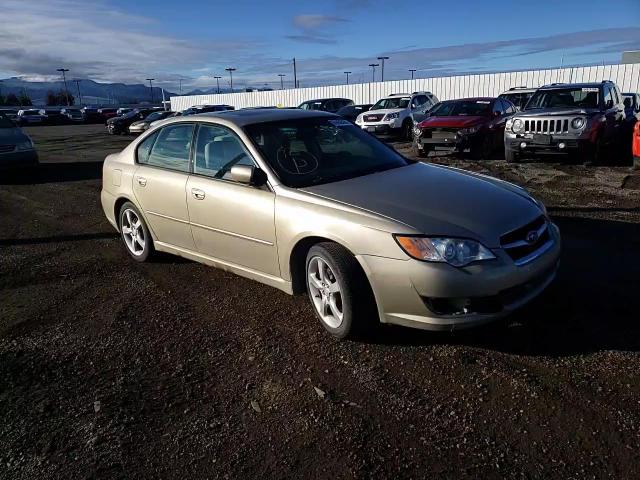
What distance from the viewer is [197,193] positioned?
14.1 ft

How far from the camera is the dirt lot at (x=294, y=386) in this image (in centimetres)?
241

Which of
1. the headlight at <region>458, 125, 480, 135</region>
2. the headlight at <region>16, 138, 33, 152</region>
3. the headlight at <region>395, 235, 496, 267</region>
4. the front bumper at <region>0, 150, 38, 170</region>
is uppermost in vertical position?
→ the headlight at <region>458, 125, 480, 135</region>

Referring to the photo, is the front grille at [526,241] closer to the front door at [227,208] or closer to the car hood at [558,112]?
the front door at [227,208]

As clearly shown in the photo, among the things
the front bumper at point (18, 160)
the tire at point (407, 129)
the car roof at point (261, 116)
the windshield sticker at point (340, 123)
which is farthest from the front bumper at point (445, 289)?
the tire at point (407, 129)

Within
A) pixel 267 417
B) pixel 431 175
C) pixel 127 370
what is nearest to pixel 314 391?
pixel 267 417

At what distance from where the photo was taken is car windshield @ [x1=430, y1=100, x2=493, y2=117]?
517 inches

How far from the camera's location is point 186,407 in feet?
9.45

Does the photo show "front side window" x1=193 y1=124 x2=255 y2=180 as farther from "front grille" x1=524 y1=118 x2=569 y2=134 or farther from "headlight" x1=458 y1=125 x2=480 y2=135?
"headlight" x1=458 y1=125 x2=480 y2=135

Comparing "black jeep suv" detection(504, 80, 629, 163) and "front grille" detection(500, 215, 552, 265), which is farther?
"black jeep suv" detection(504, 80, 629, 163)

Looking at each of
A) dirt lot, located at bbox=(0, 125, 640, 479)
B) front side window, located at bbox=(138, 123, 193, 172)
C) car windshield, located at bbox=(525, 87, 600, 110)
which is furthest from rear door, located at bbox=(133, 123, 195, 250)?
car windshield, located at bbox=(525, 87, 600, 110)

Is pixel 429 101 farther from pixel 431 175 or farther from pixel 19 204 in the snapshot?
pixel 431 175

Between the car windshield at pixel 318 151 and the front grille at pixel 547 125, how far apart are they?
7.13m

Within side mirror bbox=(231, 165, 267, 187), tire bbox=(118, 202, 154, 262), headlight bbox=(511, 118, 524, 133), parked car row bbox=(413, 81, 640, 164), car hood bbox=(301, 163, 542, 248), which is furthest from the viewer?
headlight bbox=(511, 118, 524, 133)

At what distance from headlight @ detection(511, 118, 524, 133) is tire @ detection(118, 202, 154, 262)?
8594 mm
